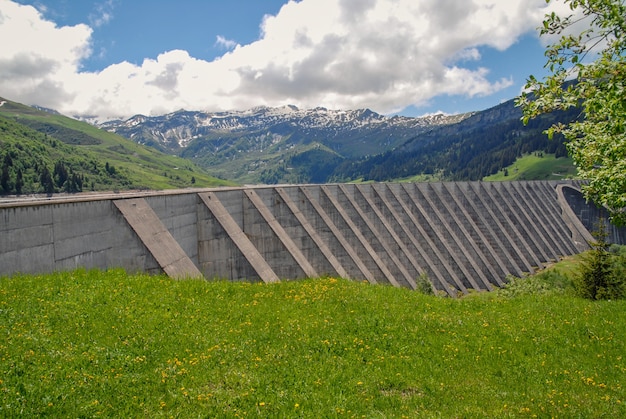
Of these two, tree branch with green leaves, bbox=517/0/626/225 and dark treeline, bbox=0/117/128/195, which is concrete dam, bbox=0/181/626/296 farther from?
dark treeline, bbox=0/117/128/195

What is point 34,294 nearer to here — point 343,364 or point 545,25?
point 343,364

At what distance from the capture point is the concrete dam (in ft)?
46.8

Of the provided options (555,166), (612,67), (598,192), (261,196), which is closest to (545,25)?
(612,67)

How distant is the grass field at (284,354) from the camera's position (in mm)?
7586

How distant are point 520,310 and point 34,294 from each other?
14480 millimetres

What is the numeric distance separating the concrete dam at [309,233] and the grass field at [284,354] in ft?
6.29

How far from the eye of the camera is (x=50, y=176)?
142 m

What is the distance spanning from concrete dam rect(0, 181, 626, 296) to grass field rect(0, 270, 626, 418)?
1.92 meters

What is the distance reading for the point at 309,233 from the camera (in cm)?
3108

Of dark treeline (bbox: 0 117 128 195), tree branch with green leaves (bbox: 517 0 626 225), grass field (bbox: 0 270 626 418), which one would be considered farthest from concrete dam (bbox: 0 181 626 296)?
dark treeline (bbox: 0 117 128 195)

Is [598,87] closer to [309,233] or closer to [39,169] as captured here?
[309,233]

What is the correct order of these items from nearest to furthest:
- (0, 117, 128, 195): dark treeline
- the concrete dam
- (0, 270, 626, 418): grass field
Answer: (0, 270, 626, 418): grass field → the concrete dam → (0, 117, 128, 195): dark treeline

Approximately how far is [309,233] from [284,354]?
21.5 m

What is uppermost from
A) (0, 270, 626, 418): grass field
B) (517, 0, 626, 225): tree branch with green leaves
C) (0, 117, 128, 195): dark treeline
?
(0, 117, 128, 195): dark treeline
